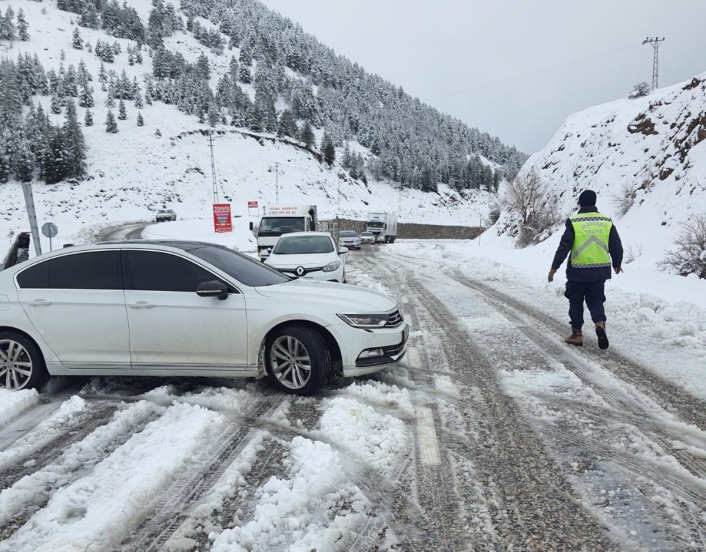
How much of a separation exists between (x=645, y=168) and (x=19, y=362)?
89.9ft

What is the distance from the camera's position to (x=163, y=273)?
4664 millimetres

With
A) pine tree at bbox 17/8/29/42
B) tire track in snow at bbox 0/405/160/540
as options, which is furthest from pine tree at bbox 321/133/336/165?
tire track in snow at bbox 0/405/160/540

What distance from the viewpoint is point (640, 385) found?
4465 millimetres

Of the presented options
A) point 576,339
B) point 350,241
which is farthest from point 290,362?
point 350,241

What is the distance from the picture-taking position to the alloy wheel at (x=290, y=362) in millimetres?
4395

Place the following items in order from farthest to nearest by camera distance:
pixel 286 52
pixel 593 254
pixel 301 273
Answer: pixel 286 52 < pixel 301 273 < pixel 593 254

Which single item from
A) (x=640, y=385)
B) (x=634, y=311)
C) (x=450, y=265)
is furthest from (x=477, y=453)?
(x=450, y=265)

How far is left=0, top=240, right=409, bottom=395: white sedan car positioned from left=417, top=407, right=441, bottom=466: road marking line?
84 centimetres

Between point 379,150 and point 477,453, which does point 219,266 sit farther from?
point 379,150

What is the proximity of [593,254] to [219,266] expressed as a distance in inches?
191

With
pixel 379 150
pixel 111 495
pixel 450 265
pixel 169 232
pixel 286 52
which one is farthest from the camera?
pixel 286 52

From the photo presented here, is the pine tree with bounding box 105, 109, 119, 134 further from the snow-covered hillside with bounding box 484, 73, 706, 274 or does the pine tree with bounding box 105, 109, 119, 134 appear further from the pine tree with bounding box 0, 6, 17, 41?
the snow-covered hillside with bounding box 484, 73, 706, 274

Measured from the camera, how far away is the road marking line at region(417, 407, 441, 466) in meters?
3.11

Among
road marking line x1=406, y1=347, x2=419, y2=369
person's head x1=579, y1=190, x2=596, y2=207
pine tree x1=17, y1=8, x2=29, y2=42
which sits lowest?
road marking line x1=406, y1=347, x2=419, y2=369
